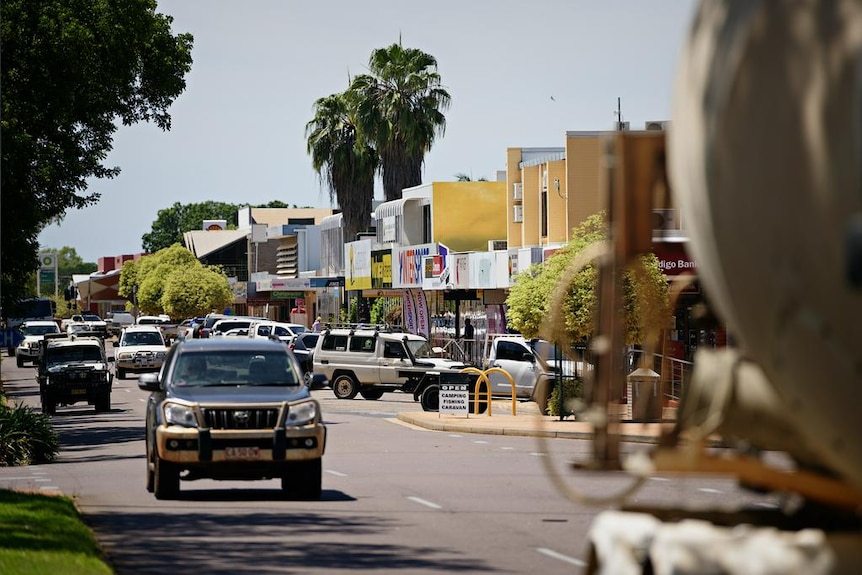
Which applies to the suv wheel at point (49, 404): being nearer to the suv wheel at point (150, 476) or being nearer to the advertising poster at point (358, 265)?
the suv wheel at point (150, 476)

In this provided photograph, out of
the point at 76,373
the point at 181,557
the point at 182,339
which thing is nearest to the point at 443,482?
the point at 182,339

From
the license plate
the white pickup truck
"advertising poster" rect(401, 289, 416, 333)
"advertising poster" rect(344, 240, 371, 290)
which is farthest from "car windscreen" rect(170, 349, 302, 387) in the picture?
"advertising poster" rect(344, 240, 371, 290)

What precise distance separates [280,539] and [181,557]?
1431 millimetres

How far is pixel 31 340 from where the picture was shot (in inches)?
3004

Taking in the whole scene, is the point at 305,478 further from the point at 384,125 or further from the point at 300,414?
the point at 384,125

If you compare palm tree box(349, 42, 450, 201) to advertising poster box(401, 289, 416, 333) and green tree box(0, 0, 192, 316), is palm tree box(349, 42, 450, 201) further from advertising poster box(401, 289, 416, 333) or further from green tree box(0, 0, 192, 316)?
green tree box(0, 0, 192, 316)

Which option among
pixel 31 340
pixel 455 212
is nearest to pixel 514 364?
pixel 455 212

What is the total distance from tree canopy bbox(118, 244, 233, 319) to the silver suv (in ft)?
243

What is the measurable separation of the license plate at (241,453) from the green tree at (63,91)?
13.4m

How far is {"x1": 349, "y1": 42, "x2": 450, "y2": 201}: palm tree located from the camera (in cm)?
6888

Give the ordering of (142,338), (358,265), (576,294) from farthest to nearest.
Answer: (358,265) < (142,338) < (576,294)

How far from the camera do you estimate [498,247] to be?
2694 inches

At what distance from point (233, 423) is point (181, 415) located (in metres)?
0.60

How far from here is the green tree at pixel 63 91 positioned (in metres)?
31.9
